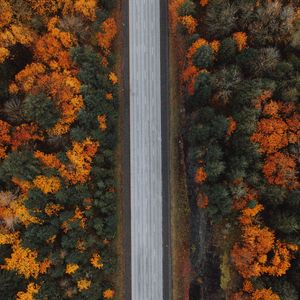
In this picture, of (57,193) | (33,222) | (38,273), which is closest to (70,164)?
(57,193)

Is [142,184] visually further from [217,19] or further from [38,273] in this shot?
[217,19]

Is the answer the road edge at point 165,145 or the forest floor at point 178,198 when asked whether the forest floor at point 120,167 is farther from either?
the forest floor at point 178,198

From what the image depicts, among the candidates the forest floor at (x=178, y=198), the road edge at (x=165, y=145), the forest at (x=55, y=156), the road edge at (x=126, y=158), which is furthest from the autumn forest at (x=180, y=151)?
the road edge at (x=165, y=145)

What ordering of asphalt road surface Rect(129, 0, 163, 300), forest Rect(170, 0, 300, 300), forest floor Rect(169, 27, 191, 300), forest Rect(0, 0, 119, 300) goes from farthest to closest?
asphalt road surface Rect(129, 0, 163, 300) < forest floor Rect(169, 27, 191, 300) < forest Rect(0, 0, 119, 300) < forest Rect(170, 0, 300, 300)

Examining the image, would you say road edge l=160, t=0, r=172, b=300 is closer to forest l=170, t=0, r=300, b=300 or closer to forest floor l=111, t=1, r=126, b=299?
forest l=170, t=0, r=300, b=300

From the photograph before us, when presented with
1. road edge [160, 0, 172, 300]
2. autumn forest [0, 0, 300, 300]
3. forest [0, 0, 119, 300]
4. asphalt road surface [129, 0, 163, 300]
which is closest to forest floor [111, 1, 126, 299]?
autumn forest [0, 0, 300, 300]
